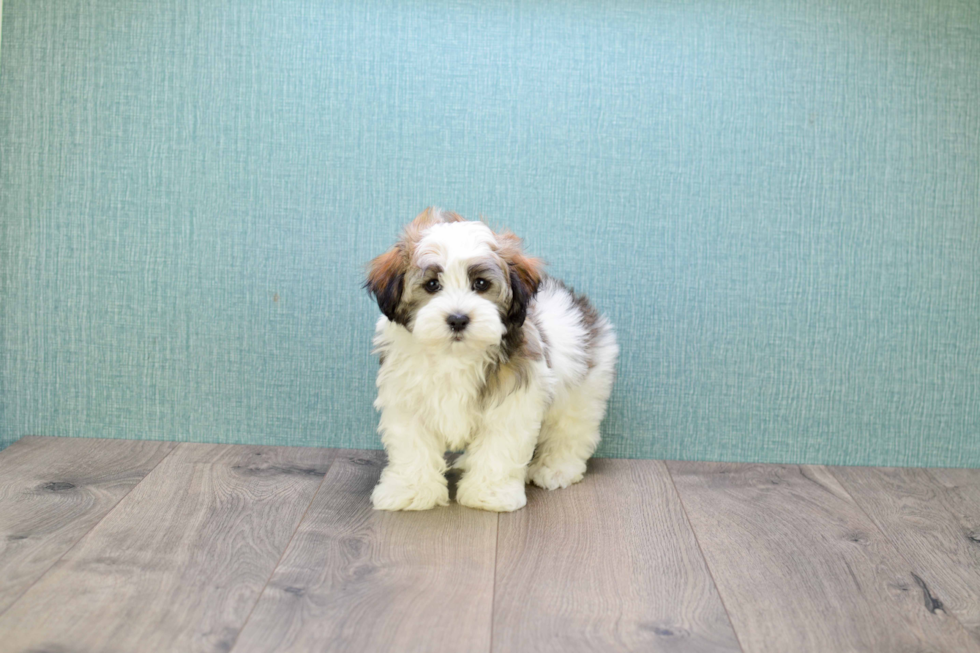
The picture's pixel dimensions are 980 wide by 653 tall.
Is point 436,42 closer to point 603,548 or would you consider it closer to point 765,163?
point 765,163

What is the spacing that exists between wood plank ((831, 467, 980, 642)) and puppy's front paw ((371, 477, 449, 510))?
109 centimetres

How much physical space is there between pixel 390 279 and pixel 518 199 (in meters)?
0.65

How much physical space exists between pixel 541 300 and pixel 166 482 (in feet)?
3.57

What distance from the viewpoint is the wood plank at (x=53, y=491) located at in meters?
1.71

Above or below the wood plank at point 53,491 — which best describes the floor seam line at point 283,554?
above

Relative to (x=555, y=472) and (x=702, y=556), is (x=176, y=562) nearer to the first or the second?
(x=555, y=472)

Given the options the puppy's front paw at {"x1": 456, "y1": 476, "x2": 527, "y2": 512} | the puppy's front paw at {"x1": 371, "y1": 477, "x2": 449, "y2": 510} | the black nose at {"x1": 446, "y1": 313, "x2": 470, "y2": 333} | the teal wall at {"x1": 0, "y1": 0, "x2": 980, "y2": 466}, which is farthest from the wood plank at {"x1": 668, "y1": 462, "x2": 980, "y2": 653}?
the black nose at {"x1": 446, "y1": 313, "x2": 470, "y2": 333}

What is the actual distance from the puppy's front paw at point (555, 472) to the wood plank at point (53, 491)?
1.05 m

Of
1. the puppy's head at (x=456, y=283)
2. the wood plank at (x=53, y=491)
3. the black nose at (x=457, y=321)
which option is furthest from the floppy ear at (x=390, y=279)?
the wood plank at (x=53, y=491)

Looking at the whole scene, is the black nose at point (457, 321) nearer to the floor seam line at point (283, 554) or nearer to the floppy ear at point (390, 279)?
the floppy ear at point (390, 279)

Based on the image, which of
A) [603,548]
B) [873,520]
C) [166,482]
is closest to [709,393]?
[873,520]

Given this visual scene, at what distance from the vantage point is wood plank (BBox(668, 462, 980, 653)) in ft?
5.04

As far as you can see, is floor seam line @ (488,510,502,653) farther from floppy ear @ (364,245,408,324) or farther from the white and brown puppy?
floppy ear @ (364,245,408,324)

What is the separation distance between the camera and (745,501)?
217 cm
